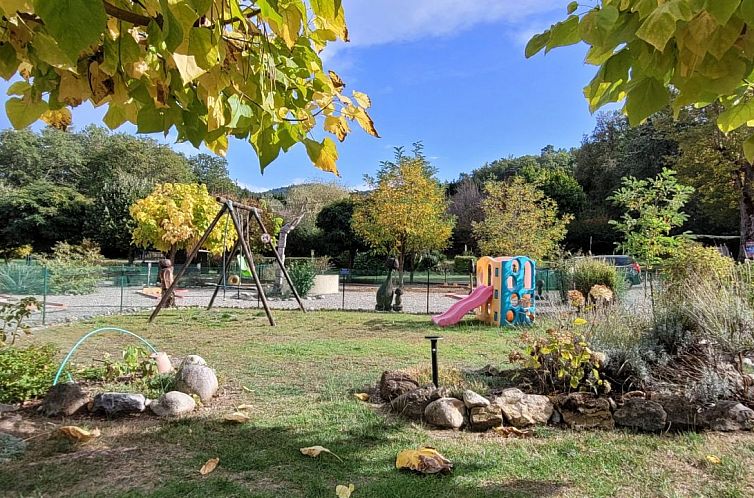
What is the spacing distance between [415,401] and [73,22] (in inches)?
140

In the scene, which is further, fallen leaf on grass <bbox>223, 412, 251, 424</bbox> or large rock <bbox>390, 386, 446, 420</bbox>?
large rock <bbox>390, 386, 446, 420</bbox>

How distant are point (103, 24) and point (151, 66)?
3.12 ft

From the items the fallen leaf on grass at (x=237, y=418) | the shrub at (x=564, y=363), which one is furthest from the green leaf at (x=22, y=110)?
the shrub at (x=564, y=363)

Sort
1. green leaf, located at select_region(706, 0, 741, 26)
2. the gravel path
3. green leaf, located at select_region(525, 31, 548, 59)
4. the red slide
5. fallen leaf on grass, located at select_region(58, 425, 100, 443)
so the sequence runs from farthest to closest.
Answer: the gravel path → the red slide → fallen leaf on grass, located at select_region(58, 425, 100, 443) → green leaf, located at select_region(525, 31, 548, 59) → green leaf, located at select_region(706, 0, 741, 26)

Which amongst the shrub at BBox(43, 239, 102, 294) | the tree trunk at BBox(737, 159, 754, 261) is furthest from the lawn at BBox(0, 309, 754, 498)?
the tree trunk at BBox(737, 159, 754, 261)

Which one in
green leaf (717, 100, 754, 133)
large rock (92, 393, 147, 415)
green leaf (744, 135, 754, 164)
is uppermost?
green leaf (717, 100, 754, 133)

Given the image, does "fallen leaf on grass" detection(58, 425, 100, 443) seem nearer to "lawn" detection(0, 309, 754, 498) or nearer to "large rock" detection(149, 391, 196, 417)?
"lawn" detection(0, 309, 754, 498)

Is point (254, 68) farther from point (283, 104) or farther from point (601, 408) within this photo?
point (601, 408)

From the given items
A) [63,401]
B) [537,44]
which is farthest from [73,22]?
[63,401]

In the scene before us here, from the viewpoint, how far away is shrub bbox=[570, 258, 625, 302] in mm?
11839

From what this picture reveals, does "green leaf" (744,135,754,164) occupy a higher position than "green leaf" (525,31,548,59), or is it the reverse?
"green leaf" (525,31,548,59)

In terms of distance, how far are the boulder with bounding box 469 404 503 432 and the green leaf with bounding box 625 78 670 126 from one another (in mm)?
2790

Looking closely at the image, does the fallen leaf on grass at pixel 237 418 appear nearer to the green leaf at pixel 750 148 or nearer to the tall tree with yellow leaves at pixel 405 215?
the green leaf at pixel 750 148

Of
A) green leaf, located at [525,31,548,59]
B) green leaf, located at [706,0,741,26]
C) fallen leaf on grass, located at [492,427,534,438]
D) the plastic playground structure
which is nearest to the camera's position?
green leaf, located at [706,0,741,26]
